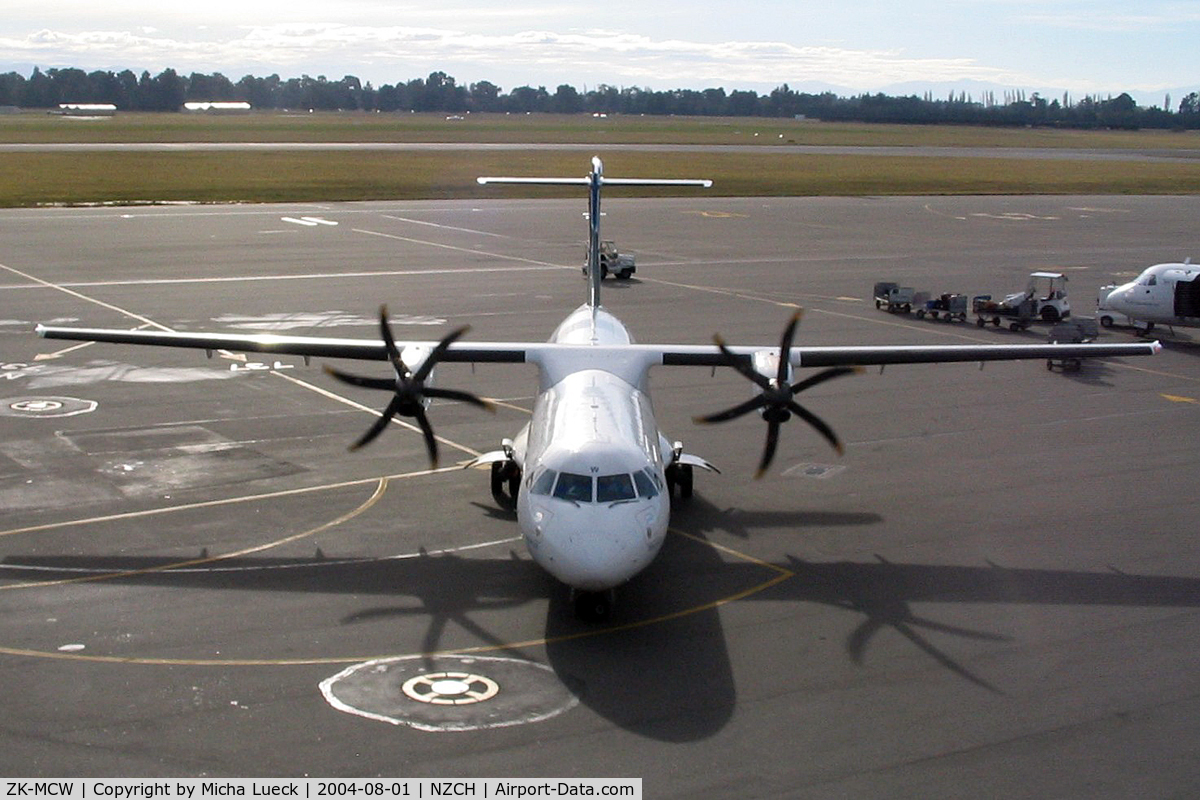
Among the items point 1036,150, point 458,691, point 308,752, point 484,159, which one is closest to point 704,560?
point 458,691

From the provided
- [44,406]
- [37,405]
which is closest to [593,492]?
[44,406]

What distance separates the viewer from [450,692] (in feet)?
57.6

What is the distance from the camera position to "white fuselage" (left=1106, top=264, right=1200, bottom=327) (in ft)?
156

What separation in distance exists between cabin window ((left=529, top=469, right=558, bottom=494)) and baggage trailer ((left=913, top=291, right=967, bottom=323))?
35.0 m

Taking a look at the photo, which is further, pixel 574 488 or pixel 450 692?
pixel 574 488

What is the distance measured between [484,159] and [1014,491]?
399ft

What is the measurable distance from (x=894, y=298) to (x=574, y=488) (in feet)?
117

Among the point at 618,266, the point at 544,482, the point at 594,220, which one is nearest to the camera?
the point at 544,482

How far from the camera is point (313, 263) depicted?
6594cm

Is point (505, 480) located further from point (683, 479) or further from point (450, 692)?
point (450, 692)

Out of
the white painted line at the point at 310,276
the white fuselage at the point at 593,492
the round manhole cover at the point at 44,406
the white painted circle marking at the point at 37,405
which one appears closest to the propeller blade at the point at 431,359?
the white fuselage at the point at 593,492

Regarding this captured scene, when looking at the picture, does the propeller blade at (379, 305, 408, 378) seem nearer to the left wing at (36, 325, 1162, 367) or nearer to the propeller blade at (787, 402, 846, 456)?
the left wing at (36, 325, 1162, 367)

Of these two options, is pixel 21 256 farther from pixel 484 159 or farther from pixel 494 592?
pixel 484 159

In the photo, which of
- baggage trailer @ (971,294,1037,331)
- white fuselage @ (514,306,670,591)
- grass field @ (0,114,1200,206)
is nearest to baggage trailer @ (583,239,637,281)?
baggage trailer @ (971,294,1037,331)
